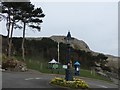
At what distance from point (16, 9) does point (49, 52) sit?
12300 mm

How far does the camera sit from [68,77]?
2506cm

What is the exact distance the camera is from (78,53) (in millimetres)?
57750

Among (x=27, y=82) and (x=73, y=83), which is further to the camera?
(x=27, y=82)

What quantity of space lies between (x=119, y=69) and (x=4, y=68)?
29640 millimetres

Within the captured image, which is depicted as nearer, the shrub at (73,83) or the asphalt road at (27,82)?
the asphalt road at (27,82)

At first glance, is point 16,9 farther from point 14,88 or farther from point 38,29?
point 14,88

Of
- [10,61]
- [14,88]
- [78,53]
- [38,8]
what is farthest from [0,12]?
[14,88]

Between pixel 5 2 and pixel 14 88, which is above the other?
pixel 5 2

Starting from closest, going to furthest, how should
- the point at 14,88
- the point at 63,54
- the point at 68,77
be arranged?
the point at 14,88, the point at 68,77, the point at 63,54

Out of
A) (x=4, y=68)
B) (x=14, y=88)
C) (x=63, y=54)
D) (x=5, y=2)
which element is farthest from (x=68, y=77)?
(x=63, y=54)

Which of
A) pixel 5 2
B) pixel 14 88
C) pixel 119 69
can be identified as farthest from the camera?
pixel 119 69

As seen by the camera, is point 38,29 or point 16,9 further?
point 38,29

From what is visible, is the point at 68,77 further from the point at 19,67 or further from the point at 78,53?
the point at 78,53

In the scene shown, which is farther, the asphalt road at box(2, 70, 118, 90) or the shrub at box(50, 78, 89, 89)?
the shrub at box(50, 78, 89, 89)
